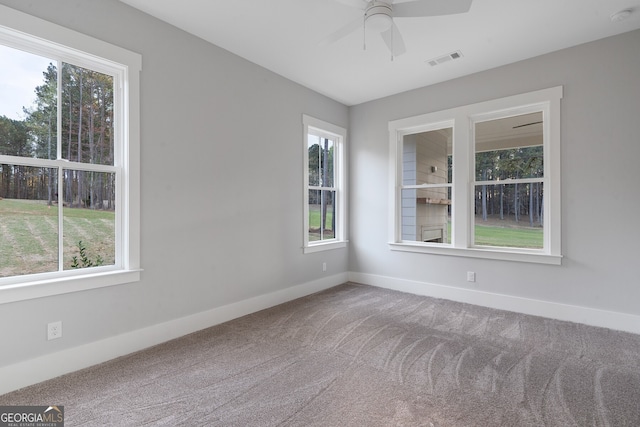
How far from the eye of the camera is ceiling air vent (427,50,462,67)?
3353mm

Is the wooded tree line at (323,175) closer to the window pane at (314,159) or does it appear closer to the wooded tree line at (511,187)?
the window pane at (314,159)

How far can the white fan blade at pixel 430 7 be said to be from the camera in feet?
6.64

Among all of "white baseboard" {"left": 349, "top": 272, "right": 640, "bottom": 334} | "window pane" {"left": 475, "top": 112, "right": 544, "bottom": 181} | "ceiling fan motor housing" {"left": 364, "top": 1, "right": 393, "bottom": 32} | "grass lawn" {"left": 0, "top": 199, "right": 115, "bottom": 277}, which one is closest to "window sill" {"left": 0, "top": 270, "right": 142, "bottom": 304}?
"grass lawn" {"left": 0, "top": 199, "right": 115, "bottom": 277}

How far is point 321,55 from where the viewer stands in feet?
11.1

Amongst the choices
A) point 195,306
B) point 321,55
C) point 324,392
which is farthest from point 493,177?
point 195,306

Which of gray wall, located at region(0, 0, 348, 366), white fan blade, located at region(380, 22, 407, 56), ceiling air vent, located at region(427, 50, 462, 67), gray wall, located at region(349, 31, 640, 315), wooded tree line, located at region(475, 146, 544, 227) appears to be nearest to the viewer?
gray wall, located at region(0, 0, 348, 366)

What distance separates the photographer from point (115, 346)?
97.3 inches

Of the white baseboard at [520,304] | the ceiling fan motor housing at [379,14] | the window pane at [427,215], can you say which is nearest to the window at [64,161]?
the ceiling fan motor housing at [379,14]

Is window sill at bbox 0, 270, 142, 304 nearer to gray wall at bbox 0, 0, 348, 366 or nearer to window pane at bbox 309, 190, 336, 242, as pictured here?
gray wall at bbox 0, 0, 348, 366

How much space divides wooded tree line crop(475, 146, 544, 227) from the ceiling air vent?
1241 millimetres

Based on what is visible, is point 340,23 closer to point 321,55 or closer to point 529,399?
point 321,55

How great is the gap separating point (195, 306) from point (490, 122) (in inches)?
160

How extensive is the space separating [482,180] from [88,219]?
4224 mm

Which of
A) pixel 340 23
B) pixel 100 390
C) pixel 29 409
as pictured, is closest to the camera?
pixel 29 409
